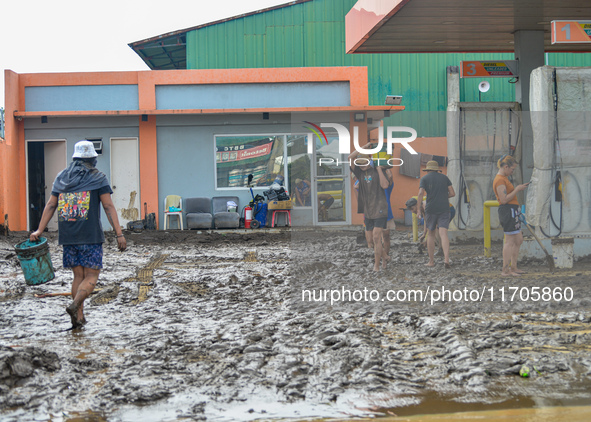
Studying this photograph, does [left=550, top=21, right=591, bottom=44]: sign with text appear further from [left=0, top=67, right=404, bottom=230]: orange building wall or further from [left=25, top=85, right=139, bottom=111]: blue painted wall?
[left=25, top=85, right=139, bottom=111]: blue painted wall

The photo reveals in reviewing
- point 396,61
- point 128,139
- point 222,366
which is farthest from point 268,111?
point 222,366

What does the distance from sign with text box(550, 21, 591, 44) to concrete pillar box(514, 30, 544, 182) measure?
1.85 metres

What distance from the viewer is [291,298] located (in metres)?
7.77

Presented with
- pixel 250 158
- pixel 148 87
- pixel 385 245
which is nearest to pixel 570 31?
pixel 385 245

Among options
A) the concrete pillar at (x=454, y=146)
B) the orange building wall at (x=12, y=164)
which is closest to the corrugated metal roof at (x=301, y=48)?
the orange building wall at (x=12, y=164)

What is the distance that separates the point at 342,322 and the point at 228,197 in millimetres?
13609

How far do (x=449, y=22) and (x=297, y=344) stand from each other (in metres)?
7.90

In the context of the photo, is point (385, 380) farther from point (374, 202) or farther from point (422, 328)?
point (374, 202)

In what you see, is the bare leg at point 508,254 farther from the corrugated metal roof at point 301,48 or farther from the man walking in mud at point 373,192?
the corrugated metal roof at point 301,48

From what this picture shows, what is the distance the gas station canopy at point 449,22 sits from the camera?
10.2 meters

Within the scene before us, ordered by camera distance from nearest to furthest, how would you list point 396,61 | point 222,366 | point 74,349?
point 222,366
point 74,349
point 396,61

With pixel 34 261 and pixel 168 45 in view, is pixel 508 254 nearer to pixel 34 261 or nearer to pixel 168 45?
pixel 34 261

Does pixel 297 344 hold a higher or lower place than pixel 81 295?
lower

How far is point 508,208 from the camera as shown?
8531mm
